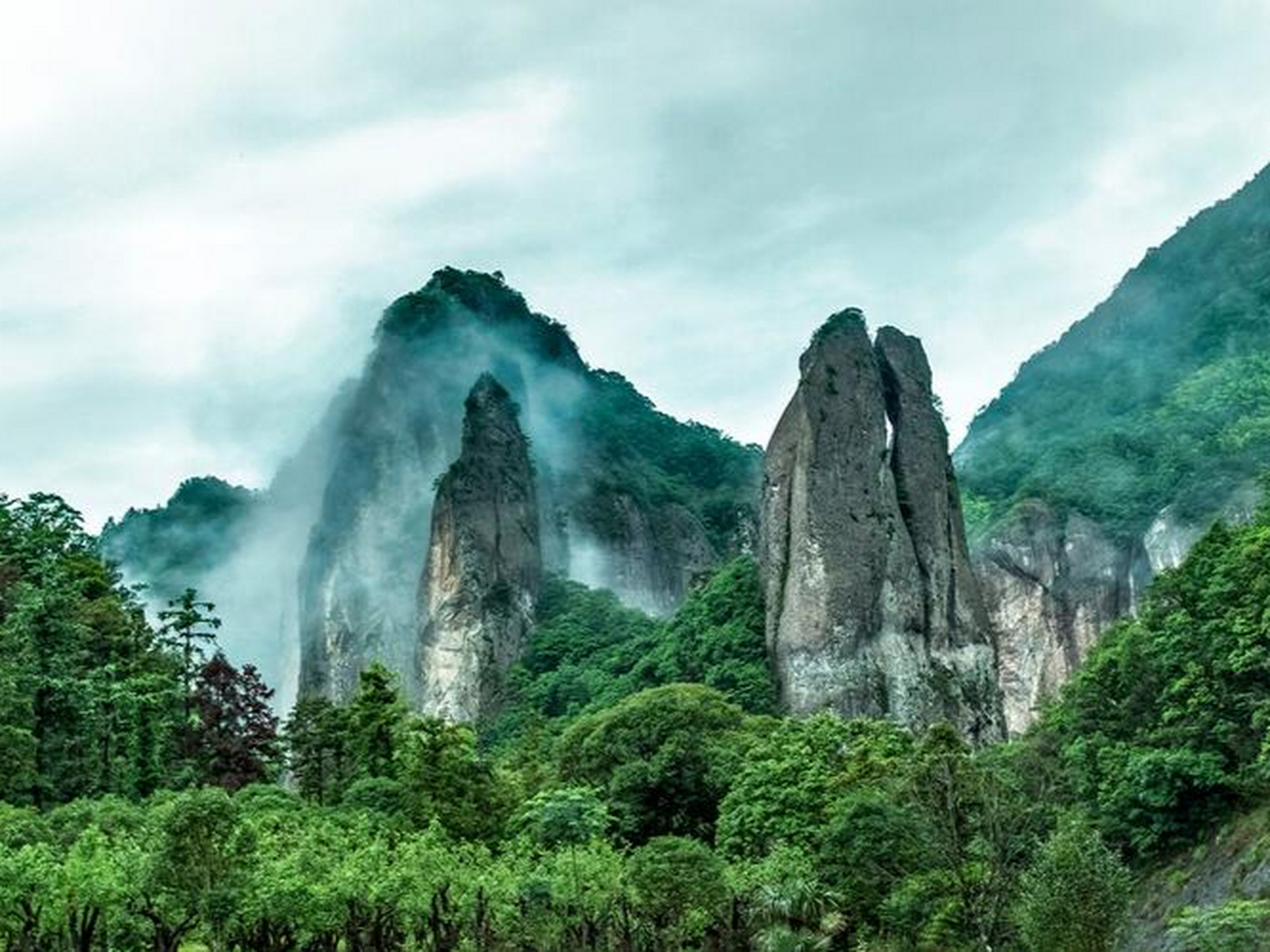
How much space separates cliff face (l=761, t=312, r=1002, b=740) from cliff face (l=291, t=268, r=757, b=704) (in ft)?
105

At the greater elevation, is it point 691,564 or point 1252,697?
point 691,564

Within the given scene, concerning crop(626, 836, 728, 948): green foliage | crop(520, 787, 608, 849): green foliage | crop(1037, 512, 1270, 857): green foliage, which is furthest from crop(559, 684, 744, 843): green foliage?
crop(626, 836, 728, 948): green foliage

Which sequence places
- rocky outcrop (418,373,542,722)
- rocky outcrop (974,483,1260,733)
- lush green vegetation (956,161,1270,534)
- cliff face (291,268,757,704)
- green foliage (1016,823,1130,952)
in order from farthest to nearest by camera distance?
1. cliff face (291,268,757,704)
2. lush green vegetation (956,161,1270,534)
3. rocky outcrop (974,483,1260,733)
4. rocky outcrop (418,373,542,722)
5. green foliage (1016,823,1130,952)

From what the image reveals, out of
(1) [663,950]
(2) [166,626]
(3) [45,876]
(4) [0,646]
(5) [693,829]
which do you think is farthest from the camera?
(2) [166,626]

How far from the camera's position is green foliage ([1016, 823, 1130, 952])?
35969mm

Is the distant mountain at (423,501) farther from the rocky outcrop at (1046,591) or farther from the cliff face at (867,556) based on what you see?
the cliff face at (867,556)

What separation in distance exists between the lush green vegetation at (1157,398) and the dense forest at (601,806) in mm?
66874

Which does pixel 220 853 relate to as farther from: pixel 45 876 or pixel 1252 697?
pixel 1252 697

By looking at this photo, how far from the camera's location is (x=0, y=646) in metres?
59.0

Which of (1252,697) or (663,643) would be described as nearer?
(1252,697)

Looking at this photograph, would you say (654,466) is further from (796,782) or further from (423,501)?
(796,782)

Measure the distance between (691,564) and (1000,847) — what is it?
115461mm

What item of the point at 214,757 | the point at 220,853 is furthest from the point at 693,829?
the point at 220,853

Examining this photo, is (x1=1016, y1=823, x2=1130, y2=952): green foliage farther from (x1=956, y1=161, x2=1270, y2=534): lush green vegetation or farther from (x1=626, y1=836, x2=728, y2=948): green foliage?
(x1=956, y1=161, x2=1270, y2=534): lush green vegetation
